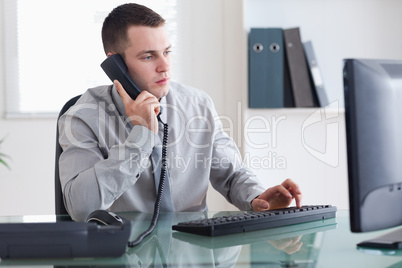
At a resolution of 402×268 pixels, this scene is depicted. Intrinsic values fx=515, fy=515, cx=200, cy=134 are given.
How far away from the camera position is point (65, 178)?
1535 mm

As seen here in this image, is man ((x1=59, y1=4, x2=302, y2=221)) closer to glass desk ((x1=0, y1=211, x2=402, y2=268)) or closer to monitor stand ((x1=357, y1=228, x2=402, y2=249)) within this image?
glass desk ((x1=0, y1=211, x2=402, y2=268))

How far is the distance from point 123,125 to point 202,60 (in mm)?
1302

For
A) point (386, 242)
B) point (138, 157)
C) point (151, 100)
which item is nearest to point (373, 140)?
point (386, 242)

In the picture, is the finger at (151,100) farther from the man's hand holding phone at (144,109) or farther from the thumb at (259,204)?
the thumb at (259,204)

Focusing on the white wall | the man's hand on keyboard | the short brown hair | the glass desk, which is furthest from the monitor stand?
the white wall

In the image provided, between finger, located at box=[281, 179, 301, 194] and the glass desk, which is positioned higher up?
finger, located at box=[281, 179, 301, 194]

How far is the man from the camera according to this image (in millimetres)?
1504

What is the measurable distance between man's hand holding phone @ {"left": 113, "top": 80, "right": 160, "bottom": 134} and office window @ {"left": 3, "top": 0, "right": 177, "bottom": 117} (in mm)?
1315

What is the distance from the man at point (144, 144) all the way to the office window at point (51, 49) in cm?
108

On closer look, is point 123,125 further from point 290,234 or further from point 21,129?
point 21,129

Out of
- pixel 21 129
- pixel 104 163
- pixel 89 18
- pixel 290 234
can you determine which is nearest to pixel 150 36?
pixel 104 163

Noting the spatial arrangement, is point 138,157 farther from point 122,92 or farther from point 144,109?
point 122,92

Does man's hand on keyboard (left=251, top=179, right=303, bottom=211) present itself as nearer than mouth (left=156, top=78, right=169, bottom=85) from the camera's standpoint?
Yes

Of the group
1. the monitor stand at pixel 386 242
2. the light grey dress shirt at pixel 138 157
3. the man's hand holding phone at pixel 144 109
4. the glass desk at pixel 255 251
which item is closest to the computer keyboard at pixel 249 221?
the glass desk at pixel 255 251
